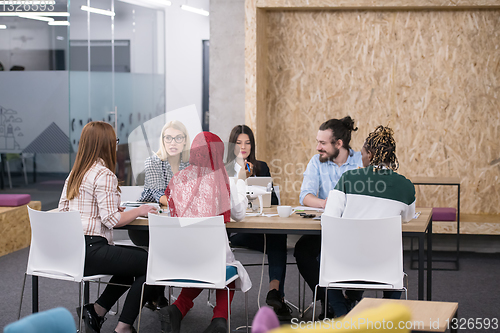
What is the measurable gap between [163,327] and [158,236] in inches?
21.0

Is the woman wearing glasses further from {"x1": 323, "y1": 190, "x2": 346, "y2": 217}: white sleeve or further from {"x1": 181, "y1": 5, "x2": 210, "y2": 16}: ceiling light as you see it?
{"x1": 181, "y1": 5, "x2": 210, "y2": 16}: ceiling light

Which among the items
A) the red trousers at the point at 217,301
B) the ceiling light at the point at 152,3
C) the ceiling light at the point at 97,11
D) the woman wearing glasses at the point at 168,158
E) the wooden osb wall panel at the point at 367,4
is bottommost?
the red trousers at the point at 217,301

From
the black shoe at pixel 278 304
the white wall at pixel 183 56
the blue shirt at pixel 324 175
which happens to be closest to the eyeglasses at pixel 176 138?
the blue shirt at pixel 324 175

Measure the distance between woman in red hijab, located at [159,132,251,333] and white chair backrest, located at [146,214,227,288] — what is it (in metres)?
0.13

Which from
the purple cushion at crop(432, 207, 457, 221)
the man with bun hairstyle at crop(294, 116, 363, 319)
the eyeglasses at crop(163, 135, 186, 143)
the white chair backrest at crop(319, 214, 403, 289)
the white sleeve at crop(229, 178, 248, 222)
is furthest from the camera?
the purple cushion at crop(432, 207, 457, 221)

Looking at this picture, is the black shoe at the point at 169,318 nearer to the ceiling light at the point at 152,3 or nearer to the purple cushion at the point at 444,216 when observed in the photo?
the purple cushion at the point at 444,216

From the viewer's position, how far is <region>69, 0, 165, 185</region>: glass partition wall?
5.96m

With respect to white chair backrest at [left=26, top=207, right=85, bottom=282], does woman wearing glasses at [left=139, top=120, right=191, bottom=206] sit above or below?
above

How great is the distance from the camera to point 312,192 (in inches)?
135

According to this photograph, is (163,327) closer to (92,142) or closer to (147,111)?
(92,142)

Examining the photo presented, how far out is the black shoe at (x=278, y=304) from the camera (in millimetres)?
3080

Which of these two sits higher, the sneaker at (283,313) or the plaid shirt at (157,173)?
the plaid shirt at (157,173)

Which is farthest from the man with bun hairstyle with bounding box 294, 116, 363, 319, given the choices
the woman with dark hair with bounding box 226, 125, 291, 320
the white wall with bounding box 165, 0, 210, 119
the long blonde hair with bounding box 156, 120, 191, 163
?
the white wall with bounding box 165, 0, 210, 119

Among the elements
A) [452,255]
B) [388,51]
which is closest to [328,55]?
[388,51]
